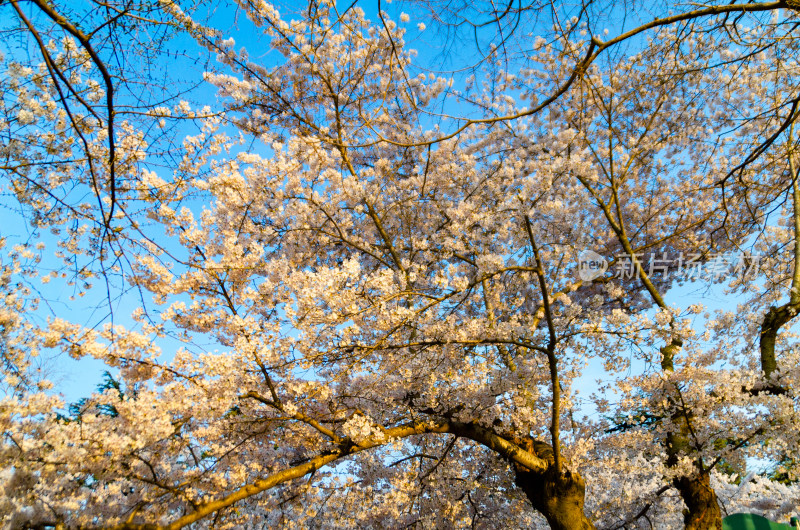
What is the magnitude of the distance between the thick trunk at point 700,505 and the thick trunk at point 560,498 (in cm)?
145

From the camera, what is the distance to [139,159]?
352 cm

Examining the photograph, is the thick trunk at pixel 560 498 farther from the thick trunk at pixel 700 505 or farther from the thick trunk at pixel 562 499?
the thick trunk at pixel 700 505

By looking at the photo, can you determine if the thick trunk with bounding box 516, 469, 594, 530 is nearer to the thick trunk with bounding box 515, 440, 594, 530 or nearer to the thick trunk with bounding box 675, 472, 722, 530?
the thick trunk with bounding box 515, 440, 594, 530

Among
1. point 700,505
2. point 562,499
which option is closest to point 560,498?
point 562,499

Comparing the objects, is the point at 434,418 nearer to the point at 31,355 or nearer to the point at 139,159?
the point at 139,159

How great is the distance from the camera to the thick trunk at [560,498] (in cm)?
453

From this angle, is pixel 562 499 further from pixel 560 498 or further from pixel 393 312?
pixel 393 312

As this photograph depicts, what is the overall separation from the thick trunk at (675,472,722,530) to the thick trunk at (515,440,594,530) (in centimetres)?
145

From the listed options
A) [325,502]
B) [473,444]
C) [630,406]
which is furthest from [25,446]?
[630,406]

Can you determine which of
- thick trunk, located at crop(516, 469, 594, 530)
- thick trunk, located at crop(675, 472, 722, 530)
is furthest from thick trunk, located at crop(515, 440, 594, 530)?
thick trunk, located at crop(675, 472, 722, 530)

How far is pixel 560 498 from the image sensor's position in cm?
462

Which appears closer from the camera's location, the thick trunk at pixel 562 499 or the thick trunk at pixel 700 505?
the thick trunk at pixel 562 499

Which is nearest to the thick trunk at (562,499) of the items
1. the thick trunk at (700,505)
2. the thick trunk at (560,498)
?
the thick trunk at (560,498)

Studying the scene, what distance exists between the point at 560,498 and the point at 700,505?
1.88 m
